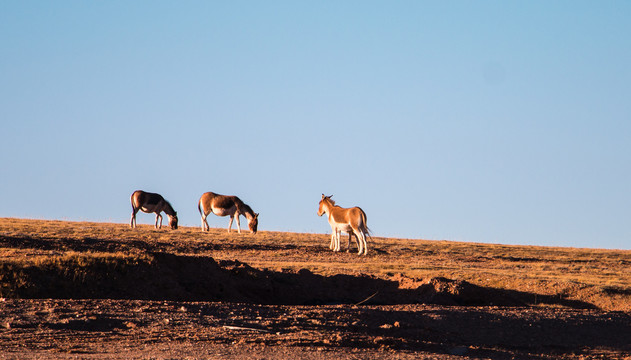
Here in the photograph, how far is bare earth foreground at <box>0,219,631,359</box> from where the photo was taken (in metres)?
11.0

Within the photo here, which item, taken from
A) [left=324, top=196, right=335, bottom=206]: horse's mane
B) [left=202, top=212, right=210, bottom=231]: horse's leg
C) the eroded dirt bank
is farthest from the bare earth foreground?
[left=202, top=212, right=210, bottom=231]: horse's leg

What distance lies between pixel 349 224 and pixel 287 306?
594 inches

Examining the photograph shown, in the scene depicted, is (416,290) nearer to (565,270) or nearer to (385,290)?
(385,290)

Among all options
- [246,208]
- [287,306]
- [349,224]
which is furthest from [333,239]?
[287,306]

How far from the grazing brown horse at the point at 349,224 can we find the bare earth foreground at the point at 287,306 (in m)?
1.59

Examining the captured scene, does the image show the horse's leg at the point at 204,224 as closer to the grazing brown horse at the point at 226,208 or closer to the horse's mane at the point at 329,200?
the grazing brown horse at the point at 226,208

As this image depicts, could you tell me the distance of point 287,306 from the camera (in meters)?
14.6

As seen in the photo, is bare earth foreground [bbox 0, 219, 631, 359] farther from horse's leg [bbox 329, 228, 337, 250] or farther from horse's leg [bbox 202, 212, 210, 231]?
horse's leg [bbox 202, 212, 210, 231]

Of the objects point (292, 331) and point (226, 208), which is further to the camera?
point (226, 208)

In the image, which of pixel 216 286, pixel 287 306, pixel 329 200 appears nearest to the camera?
pixel 287 306

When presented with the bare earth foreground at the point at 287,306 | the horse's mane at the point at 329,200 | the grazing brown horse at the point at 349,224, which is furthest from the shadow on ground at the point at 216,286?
the horse's mane at the point at 329,200

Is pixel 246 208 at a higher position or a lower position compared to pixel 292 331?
higher

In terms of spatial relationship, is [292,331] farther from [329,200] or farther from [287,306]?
[329,200]

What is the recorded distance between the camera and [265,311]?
13562mm
